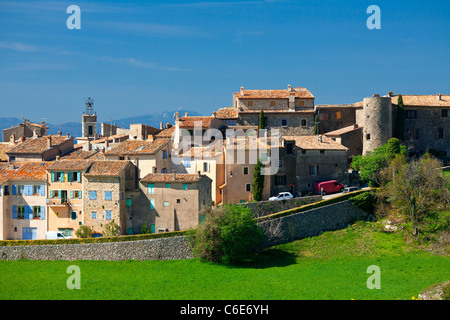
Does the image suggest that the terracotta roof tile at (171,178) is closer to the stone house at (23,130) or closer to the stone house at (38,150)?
the stone house at (38,150)

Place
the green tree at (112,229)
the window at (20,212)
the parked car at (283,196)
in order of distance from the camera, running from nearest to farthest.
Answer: the green tree at (112,229), the window at (20,212), the parked car at (283,196)

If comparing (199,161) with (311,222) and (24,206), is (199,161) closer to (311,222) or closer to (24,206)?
(311,222)

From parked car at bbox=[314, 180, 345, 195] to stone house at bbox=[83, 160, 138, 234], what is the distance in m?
18.1

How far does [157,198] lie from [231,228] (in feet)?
27.3

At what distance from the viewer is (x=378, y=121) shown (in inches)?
2470

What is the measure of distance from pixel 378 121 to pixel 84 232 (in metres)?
34.6

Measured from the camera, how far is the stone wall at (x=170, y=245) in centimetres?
4700

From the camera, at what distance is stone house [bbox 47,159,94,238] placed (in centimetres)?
5088

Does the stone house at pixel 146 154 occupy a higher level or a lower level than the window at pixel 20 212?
higher

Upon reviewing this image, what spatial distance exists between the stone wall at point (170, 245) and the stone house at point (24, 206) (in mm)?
2945

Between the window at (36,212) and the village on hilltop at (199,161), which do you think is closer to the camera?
the village on hilltop at (199,161)

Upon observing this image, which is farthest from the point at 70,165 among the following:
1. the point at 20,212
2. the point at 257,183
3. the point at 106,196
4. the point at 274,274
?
the point at 274,274

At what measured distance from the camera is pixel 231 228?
147 feet

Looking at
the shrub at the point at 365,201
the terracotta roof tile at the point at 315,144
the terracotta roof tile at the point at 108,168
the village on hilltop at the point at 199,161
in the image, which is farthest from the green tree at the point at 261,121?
the terracotta roof tile at the point at 108,168
